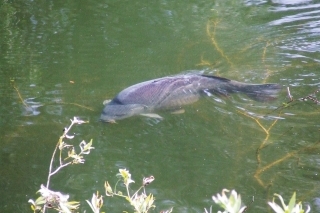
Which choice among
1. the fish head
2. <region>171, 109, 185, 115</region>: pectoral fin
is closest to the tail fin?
<region>171, 109, 185, 115</region>: pectoral fin

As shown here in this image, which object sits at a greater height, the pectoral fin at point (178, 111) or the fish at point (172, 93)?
the fish at point (172, 93)

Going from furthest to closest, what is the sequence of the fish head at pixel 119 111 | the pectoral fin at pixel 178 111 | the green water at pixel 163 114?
the pectoral fin at pixel 178 111 < the fish head at pixel 119 111 < the green water at pixel 163 114

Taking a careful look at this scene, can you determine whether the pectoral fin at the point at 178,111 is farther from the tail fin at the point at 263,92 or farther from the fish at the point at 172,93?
the tail fin at the point at 263,92

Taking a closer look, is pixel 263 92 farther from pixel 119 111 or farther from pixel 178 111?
pixel 119 111

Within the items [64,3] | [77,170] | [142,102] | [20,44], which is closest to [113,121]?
[142,102]

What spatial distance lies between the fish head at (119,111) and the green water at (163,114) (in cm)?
9

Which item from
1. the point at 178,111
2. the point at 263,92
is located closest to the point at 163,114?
the point at 178,111

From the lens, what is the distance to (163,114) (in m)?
5.33

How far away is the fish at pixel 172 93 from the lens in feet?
17.3

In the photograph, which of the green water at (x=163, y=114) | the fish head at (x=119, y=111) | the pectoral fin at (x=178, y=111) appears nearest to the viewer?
the green water at (x=163, y=114)

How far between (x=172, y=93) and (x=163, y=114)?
259 millimetres

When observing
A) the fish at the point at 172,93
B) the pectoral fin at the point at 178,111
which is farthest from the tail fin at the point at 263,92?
the pectoral fin at the point at 178,111

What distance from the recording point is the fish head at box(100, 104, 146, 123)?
520cm

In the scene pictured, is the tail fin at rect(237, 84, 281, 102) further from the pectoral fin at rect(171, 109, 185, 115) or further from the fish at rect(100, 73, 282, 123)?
the pectoral fin at rect(171, 109, 185, 115)
